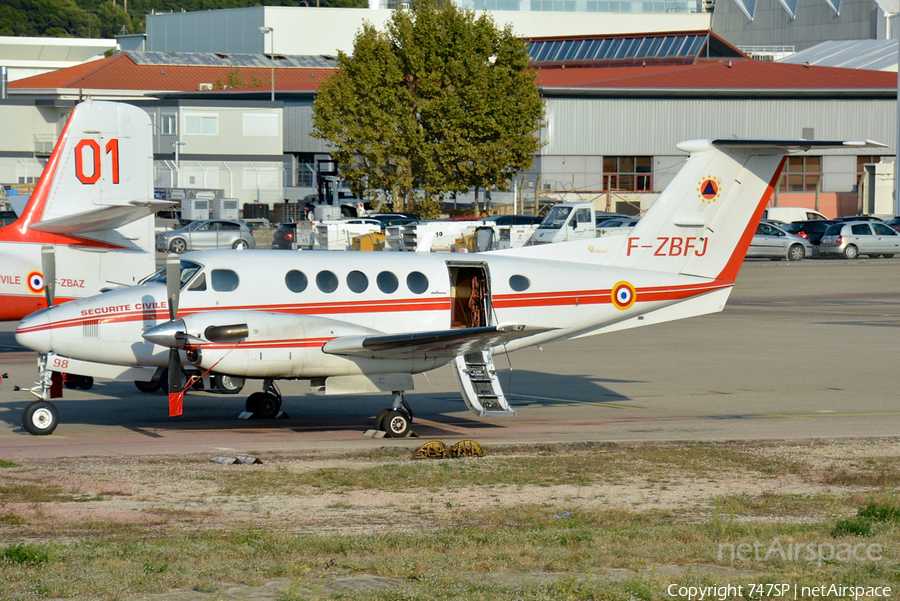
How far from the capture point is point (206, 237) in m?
50.8

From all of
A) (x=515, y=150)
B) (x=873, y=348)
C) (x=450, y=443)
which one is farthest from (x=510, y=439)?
(x=515, y=150)

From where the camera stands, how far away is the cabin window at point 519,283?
1608 cm

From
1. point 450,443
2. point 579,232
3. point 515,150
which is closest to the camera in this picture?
point 450,443

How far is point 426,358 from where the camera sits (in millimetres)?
14891

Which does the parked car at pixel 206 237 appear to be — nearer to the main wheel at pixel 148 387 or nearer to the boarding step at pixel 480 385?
the main wheel at pixel 148 387

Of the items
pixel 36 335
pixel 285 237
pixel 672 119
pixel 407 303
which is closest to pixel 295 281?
pixel 407 303

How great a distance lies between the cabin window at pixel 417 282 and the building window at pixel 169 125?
2656 inches

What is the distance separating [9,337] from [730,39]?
360 ft

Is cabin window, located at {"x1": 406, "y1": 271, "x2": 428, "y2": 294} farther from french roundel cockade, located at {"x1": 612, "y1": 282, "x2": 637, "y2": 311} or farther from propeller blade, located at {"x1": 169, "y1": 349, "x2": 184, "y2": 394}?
propeller blade, located at {"x1": 169, "y1": 349, "x2": 184, "y2": 394}

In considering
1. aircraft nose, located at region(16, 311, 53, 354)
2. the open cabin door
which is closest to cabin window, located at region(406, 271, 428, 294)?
the open cabin door

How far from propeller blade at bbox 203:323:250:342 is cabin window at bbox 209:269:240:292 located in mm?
1024

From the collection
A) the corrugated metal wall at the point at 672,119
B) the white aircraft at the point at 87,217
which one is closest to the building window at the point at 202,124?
the corrugated metal wall at the point at 672,119

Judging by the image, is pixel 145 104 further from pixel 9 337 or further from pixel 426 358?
pixel 426 358

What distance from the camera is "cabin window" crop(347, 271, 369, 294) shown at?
605 inches
